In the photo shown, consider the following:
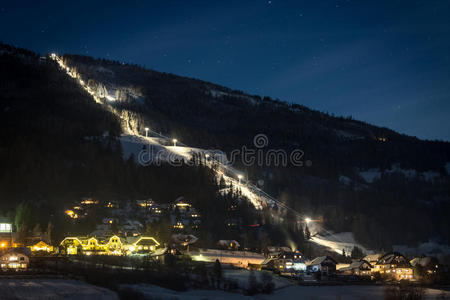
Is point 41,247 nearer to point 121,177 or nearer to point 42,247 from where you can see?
point 42,247

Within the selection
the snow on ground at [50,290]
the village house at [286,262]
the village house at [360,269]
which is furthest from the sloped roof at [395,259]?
the snow on ground at [50,290]

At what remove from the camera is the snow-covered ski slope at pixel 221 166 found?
11812 centimetres

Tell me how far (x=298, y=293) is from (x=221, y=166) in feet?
337

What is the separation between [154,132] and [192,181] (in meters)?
57.5

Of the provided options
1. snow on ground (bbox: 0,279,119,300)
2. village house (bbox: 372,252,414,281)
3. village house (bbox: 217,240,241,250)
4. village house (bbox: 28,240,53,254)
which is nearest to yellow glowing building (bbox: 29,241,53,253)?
village house (bbox: 28,240,53,254)

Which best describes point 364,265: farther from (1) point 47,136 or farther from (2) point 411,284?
(1) point 47,136

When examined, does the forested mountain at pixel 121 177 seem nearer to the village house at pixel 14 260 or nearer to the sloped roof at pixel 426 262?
the sloped roof at pixel 426 262

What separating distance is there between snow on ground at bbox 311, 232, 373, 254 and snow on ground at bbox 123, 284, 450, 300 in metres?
48.9

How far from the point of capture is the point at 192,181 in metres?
122

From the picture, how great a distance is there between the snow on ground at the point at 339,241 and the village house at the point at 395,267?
1077 inches

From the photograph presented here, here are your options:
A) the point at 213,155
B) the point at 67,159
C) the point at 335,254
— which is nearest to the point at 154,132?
the point at 213,155

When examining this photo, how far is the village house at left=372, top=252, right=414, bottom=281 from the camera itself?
7275 cm

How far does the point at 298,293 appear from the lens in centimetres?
5184

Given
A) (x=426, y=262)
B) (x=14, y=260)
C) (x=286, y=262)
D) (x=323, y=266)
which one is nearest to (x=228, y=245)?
(x=286, y=262)
